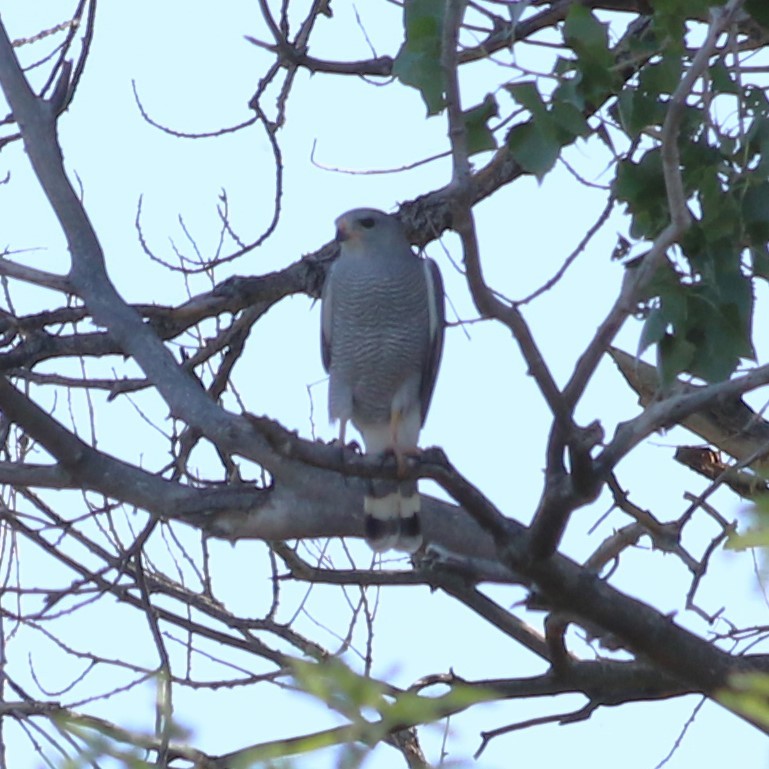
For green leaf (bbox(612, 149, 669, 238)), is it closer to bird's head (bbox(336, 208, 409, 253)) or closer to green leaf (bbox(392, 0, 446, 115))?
green leaf (bbox(392, 0, 446, 115))

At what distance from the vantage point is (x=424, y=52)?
3043 millimetres

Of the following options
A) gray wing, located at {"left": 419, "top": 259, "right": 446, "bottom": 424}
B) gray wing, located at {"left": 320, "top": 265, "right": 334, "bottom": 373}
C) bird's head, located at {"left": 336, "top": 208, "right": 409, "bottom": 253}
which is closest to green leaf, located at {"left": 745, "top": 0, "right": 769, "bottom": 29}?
bird's head, located at {"left": 336, "top": 208, "right": 409, "bottom": 253}

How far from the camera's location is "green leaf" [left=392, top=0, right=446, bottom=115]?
2984 mm

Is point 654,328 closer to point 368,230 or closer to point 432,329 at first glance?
point 368,230

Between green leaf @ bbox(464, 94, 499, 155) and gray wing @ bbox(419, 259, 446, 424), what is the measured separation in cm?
243

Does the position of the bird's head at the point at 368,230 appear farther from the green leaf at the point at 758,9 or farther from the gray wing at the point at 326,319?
the green leaf at the point at 758,9

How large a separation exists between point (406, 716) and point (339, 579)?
2.31 metres

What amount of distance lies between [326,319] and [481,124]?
248cm

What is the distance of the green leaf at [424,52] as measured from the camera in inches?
117

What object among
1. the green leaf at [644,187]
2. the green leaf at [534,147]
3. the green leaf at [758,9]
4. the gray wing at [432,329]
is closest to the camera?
the green leaf at [534,147]

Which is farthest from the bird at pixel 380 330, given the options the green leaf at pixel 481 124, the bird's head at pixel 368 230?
→ the green leaf at pixel 481 124

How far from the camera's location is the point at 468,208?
2.50 meters

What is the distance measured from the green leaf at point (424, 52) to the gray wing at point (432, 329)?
245 cm

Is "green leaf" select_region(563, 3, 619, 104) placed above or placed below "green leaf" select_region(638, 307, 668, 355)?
above
